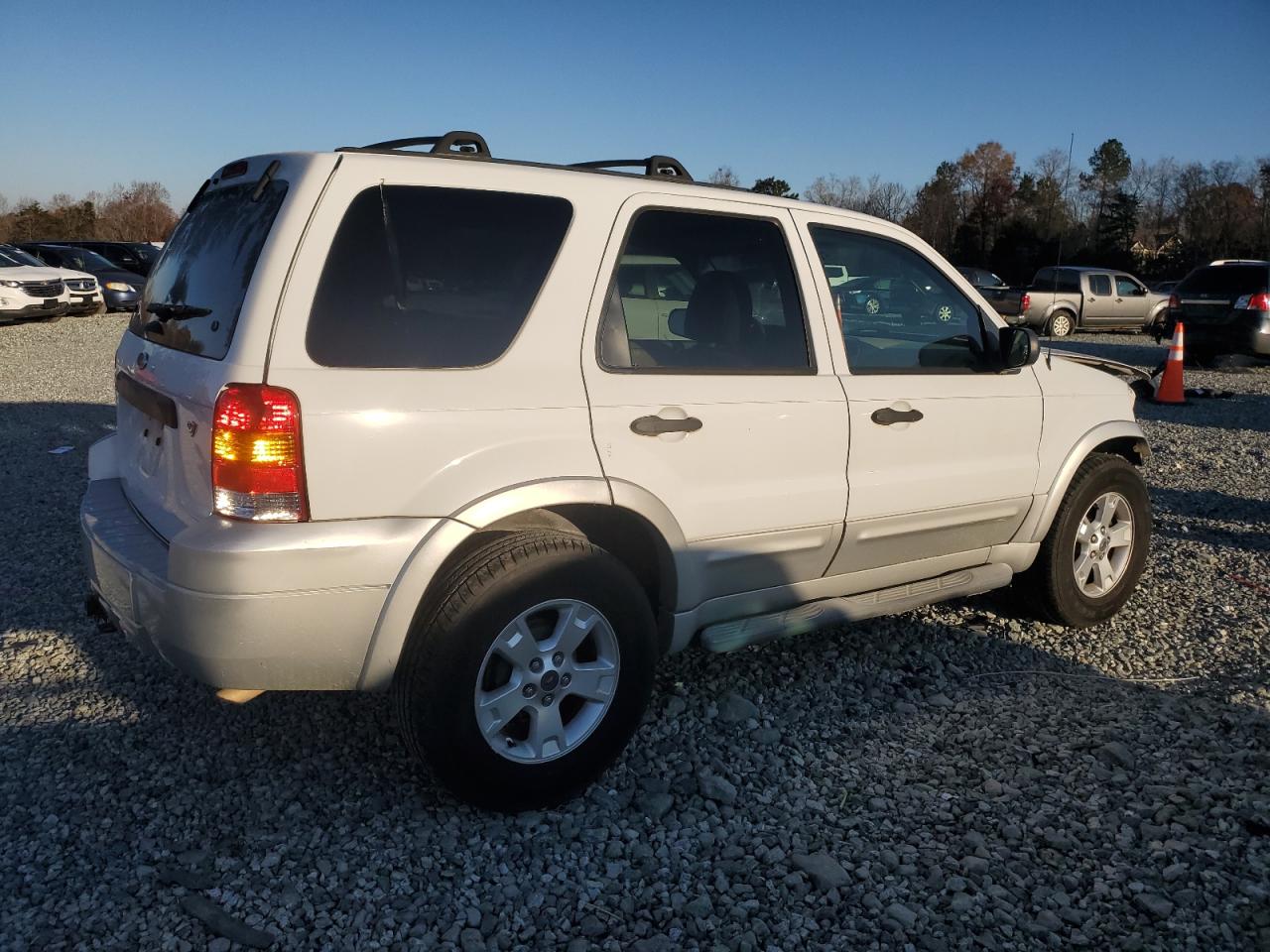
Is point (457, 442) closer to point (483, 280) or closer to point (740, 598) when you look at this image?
point (483, 280)

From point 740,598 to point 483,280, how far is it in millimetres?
1390

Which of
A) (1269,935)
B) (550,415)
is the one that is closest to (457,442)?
(550,415)

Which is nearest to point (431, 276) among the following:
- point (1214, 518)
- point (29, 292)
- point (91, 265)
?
point (1214, 518)

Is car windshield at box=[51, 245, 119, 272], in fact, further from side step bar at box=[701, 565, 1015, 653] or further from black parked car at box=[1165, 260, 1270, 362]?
side step bar at box=[701, 565, 1015, 653]

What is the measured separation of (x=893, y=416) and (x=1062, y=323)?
20.6 meters

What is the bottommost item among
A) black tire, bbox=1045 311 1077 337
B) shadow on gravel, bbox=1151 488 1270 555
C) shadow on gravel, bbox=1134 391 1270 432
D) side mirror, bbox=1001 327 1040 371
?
shadow on gravel, bbox=1151 488 1270 555

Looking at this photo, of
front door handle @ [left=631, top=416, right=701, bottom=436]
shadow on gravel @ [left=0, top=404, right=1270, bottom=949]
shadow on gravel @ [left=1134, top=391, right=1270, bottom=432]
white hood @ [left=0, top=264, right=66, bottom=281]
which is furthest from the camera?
white hood @ [left=0, top=264, right=66, bottom=281]

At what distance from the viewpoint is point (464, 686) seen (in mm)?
2756

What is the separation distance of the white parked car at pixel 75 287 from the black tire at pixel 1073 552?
2074cm

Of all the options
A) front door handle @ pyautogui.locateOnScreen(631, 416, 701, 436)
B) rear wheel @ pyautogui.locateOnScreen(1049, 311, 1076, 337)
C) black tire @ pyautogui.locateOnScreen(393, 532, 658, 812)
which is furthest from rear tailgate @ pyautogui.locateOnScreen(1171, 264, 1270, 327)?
black tire @ pyautogui.locateOnScreen(393, 532, 658, 812)

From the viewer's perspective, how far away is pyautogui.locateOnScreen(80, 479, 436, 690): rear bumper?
8.28 ft

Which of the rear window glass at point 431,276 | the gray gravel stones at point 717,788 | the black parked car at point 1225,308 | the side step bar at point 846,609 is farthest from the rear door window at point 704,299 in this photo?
the black parked car at point 1225,308

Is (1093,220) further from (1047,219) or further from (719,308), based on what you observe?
(719,308)

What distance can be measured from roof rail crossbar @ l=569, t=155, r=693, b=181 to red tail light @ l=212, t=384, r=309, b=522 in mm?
1467
